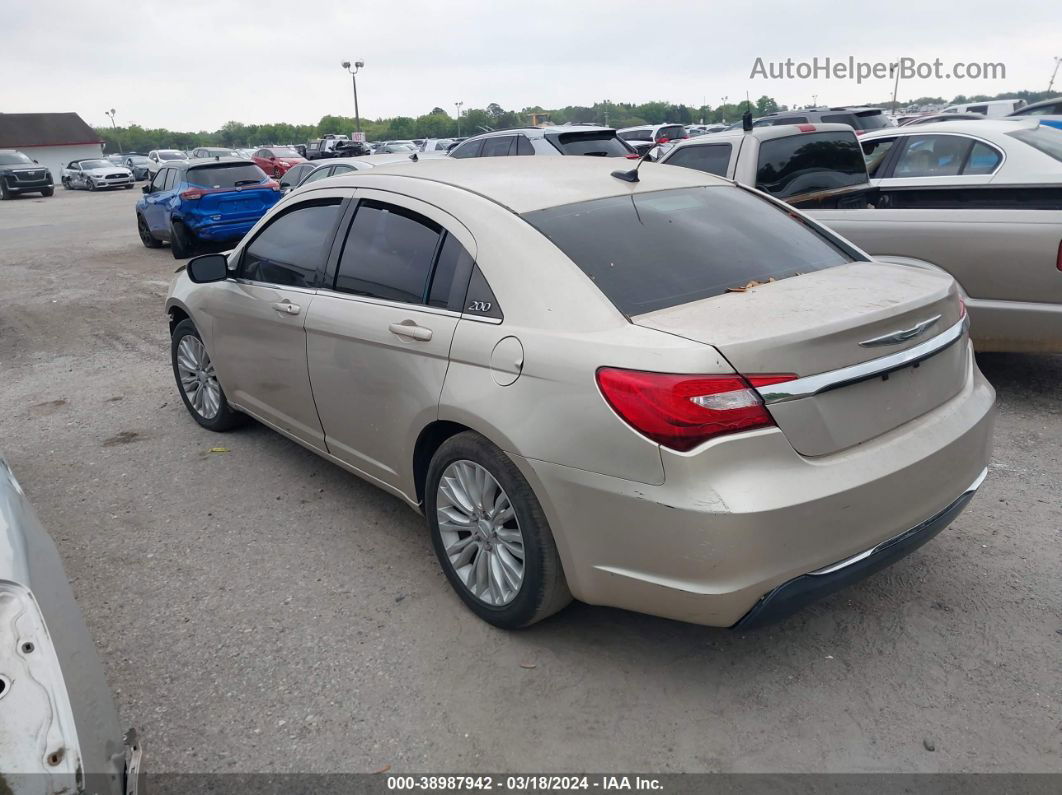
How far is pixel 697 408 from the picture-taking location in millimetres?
2443

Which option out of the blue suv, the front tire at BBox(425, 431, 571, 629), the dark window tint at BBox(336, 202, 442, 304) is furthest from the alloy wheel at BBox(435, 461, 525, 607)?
the blue suv

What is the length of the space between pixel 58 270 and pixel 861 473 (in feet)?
46.1

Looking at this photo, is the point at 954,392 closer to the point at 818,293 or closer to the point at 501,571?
the point at 818,293

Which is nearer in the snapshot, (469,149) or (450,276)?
(450,276)

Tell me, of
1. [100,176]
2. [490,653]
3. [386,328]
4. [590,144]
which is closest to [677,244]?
[386,328]

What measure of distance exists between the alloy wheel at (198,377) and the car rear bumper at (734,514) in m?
3.21

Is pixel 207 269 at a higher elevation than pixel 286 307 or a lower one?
higher

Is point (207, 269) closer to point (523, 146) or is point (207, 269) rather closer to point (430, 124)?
point (523, 146)

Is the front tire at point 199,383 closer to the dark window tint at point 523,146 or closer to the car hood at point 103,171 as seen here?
the dark window tint at point 523,146

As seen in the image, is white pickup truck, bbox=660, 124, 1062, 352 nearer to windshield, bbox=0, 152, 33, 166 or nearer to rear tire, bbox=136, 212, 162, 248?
rear tire, bbox=136, 212, 162, 248

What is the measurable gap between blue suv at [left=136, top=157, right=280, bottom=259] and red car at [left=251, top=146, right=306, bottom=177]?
17927 mm

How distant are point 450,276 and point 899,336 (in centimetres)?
164

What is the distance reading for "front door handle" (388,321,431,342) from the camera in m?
3.24

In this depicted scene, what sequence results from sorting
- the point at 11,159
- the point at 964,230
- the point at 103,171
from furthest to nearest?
the point at 103,171, the point at 11,159, the point at 964,230
